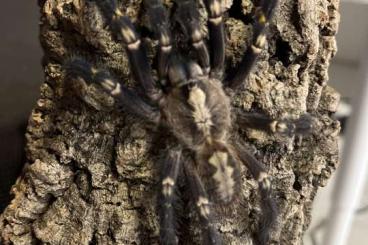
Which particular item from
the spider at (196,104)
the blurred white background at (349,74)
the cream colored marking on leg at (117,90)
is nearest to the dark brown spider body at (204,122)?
the spider at (196,104)

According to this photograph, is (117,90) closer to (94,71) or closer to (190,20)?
(94,71)

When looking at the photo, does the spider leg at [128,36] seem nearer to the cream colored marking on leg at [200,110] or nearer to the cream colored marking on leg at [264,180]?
the cream colored marking on leg at [200,110]

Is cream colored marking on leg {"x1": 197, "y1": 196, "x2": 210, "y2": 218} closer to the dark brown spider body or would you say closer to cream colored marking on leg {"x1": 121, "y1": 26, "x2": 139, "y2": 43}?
the dark brown spider body

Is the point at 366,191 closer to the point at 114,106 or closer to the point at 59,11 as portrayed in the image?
the point at 114,106

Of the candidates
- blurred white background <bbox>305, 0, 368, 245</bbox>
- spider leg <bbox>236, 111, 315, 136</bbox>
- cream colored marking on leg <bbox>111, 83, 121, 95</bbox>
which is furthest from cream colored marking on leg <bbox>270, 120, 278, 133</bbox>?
blurred white background <bbox>305, 0, 368, 245</bbox>

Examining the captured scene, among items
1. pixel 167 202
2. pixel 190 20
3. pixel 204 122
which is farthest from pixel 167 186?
pixel 190 20

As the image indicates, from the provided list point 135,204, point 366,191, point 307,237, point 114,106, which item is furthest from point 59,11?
point 366,191
